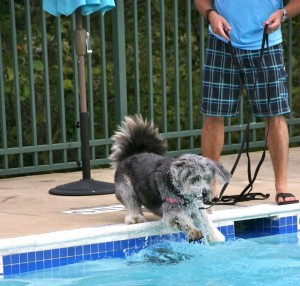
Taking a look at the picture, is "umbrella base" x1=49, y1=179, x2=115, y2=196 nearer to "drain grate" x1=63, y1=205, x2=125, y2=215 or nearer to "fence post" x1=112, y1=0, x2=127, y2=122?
"drain grate" x1=63, y1=205, x2=125, y2=215

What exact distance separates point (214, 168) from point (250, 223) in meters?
1.04

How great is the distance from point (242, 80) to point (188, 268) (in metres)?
1.74

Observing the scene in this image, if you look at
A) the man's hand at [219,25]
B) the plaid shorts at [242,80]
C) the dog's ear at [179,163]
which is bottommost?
the dog's ear at [179,163]

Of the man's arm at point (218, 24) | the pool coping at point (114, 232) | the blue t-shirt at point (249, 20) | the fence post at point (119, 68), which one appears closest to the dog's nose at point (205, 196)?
the pool coping at point (114, 232)

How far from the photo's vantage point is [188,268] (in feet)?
19.5

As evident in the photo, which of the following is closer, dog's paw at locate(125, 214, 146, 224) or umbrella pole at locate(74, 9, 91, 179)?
dog's paw at locate(125, 214, 146, 224)

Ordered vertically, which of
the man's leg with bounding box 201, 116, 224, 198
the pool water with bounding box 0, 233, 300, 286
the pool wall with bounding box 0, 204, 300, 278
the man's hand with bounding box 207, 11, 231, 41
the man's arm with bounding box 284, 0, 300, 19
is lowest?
the pool water with bounding box 0, 233, 300, 286

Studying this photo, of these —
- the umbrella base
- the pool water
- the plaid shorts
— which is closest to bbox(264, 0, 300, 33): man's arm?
the plaid shorts

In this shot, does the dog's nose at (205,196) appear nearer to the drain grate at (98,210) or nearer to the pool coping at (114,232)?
the pool coping at (114,232)

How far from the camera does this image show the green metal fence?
9.10 meters

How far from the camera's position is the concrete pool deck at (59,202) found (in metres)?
6.44

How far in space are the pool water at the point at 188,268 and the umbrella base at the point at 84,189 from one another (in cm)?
159

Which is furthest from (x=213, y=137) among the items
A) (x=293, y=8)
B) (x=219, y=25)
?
(x=293, y=8)

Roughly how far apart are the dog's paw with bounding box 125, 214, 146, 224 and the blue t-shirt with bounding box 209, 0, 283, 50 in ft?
4.74
